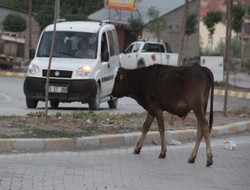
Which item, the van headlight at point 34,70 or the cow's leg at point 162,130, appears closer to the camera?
the cow's leg at point 162,130

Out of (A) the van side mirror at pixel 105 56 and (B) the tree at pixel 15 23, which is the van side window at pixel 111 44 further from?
(B) the tree at pixel 15 23

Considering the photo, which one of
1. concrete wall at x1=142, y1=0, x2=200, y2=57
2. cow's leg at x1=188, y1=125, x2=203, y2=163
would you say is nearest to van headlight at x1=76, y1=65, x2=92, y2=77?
cow's leg at x1=188, y1=125, x2=203, y2=163

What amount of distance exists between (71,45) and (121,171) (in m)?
9.35

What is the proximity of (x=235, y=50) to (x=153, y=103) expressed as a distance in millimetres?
46853

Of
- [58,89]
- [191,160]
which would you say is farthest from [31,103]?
[191,160]

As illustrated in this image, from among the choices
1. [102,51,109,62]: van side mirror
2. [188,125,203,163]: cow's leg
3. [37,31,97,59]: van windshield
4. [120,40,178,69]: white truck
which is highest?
[37,31,97,59]: van windshield

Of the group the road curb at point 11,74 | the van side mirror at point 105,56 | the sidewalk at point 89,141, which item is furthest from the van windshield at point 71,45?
the road curb at point 11,74

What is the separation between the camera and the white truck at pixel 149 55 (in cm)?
3888

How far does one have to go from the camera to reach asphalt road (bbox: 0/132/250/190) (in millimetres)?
7953

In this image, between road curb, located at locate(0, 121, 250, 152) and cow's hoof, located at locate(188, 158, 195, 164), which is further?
road curb, located at locate(0, 121, 250, 152)

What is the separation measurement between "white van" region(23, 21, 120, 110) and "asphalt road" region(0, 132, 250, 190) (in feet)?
19.3

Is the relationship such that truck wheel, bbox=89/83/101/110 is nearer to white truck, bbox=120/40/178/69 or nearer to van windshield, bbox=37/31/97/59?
van windshield, bbox=37/31/97/59

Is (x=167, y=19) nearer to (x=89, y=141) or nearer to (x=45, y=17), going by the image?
(x=45, y=17)

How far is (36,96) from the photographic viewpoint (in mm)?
17141
